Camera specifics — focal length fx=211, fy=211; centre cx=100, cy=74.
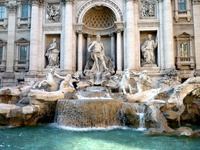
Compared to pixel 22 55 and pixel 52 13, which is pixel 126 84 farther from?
pixel 22 55

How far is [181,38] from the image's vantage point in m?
17.9

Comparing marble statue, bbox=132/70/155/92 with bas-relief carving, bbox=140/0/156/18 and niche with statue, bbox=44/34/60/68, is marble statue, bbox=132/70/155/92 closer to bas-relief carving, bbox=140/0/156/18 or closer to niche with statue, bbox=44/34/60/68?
bas-relief carving, bbox=140/0/156/18

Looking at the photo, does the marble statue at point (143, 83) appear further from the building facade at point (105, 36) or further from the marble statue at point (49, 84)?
the marble statue at point (49, 84)

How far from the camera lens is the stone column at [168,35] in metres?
16.3

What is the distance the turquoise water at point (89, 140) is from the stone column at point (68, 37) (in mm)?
7845

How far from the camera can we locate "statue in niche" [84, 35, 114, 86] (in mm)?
16266

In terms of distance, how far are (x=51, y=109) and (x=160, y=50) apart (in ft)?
32.2

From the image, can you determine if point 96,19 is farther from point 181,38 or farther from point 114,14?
point 181,38

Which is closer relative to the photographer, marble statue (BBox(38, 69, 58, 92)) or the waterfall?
the waterfall

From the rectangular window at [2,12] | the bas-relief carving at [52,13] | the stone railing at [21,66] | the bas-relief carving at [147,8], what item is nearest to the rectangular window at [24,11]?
A: the rectangular window at [2,12]

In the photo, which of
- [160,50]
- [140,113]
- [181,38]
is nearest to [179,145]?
[140,113]

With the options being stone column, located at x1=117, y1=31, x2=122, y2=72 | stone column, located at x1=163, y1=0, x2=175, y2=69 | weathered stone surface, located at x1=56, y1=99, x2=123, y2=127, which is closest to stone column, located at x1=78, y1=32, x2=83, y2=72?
stone column, located at x1=117, y1=31, x2=122, y2=72

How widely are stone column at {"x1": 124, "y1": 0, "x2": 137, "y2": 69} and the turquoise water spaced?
7.46 m

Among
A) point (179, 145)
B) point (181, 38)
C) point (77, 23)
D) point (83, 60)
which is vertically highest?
point (77, 23)
